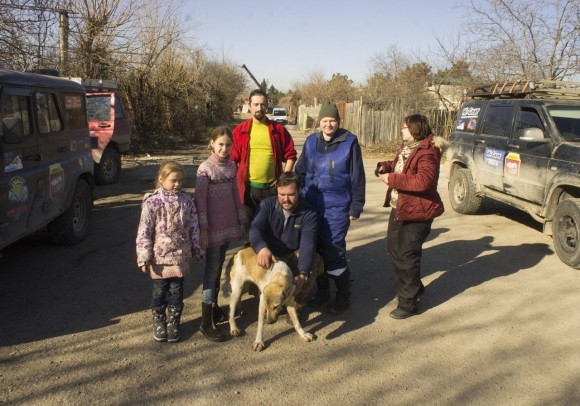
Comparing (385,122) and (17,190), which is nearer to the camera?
(17,190)

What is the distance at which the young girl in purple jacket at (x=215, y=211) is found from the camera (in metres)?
3.42

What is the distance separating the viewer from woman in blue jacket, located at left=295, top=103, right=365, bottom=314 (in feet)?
12.3

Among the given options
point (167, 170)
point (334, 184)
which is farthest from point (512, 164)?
point (167, 170)

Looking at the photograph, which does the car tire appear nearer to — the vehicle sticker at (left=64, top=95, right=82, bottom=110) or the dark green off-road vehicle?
the vehicle sticker at (left=64, top=95, right=82, bottom=110)

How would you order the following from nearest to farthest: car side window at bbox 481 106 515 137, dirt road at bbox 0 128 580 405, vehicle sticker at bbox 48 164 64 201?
dirt road at bbox 0 128 580 405
vehicle sticker at bbox 48 164 64 201
car side window at bbox 481 106 515 137

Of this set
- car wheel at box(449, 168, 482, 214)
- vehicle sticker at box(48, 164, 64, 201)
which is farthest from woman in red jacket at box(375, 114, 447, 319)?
car wheel at box(449, 168, 482, 214)

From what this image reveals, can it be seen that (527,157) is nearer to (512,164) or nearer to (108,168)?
(512,164)

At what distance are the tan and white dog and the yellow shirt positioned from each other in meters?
0.75

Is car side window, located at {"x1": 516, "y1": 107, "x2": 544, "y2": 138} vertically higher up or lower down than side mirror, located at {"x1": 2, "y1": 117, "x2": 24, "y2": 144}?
higher up

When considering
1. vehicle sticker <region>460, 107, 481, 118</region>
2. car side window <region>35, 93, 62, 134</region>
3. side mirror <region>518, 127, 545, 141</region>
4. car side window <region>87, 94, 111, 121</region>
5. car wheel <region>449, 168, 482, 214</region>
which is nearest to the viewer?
car side window <region>35, 93, 62, 134</region>

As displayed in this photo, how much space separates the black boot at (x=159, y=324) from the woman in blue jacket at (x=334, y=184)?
1.41m

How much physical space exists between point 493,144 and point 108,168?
7.97 meters

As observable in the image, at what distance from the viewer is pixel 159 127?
57.0ft

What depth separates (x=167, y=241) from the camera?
322cm
